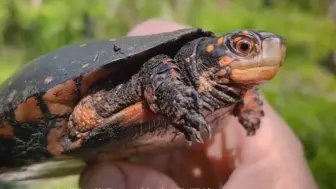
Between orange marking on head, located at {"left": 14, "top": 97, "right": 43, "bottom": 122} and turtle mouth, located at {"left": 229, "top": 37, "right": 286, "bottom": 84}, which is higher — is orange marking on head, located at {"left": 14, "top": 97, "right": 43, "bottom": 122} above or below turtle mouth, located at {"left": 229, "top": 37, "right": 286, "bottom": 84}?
below

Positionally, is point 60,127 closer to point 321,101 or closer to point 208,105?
point 208,105

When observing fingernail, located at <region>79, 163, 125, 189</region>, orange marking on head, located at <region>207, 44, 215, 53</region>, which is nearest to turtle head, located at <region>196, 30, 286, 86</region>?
orange marking on head, located at <region>207, 44, 215, 53</region>

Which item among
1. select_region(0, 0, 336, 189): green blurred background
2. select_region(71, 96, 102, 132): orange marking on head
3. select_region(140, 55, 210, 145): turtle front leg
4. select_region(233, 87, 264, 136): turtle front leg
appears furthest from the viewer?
select_region(0, 0, 336, 189): green blurred background

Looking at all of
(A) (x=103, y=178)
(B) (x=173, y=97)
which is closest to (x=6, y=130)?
(A) (x=103, y=178)

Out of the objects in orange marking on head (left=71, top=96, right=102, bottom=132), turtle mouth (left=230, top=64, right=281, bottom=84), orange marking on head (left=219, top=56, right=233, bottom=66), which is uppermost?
orange marking on head (left=219, top=56, right=233, bottom=66)

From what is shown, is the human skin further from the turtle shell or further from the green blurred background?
the green blurred background

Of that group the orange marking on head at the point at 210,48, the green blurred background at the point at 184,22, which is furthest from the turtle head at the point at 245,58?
the green blurred background at the point at 184,22

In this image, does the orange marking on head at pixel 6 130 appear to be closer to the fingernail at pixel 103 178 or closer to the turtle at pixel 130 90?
the turtle at pixel 130 90
